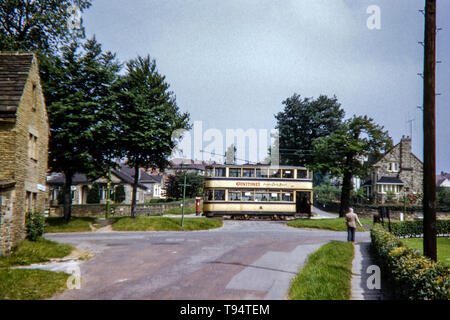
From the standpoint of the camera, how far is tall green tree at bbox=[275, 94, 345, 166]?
59938mm

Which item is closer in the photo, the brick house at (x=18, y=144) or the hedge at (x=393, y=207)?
the brick house at (x=18, y=144)

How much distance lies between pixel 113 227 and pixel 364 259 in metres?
18.5

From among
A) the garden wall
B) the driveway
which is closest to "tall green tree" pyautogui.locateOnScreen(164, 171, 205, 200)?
the garden wall

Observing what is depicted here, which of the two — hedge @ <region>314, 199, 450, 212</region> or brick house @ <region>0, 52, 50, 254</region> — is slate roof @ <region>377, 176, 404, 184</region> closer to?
hedge @ <region>314, 199, 450, 212</region>

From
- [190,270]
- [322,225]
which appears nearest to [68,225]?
[190,270]

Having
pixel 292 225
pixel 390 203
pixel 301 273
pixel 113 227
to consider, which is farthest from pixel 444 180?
pixel 301 273

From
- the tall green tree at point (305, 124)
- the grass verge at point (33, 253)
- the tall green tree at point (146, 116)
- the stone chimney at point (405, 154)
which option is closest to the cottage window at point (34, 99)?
the grass verge at point (33, 253)

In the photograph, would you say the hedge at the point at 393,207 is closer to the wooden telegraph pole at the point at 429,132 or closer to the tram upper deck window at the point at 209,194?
the tram upper deck window at the point at 209,194

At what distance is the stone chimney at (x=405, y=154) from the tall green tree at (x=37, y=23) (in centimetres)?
4889

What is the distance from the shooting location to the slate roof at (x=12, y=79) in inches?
Result: 519

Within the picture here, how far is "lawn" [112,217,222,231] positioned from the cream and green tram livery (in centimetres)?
427

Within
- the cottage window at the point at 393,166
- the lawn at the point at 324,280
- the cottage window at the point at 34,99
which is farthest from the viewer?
the cottage window at the point at 393,166

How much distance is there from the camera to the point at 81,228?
25.6m

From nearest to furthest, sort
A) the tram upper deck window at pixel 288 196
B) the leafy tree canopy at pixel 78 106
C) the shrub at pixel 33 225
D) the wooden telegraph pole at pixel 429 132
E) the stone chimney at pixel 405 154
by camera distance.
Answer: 1. the wooden telegraph pole at pixel 429 132
2. the shrub at pixel 33 225
3. the leafy tree canopy at pixel 78 106
4. the tram upper deck window at pixel 288 196
5. the stone chimney at pixel 405 154
